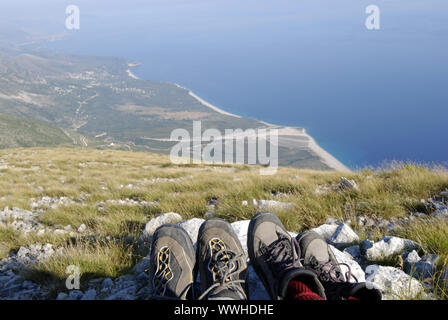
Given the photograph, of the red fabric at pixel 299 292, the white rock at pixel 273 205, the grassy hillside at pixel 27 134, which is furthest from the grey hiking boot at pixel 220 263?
the grassy hillside at pixel 27 134

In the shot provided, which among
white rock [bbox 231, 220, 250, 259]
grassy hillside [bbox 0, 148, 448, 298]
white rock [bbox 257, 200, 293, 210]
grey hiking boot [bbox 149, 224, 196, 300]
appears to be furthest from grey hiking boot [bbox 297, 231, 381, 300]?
white rock [bbox 257, 200, 293, 210]

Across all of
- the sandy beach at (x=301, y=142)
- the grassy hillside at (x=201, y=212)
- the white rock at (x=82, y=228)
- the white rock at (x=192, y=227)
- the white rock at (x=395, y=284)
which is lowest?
the sandy beach at (x=301, y=142)

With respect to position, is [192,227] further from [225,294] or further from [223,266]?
[225,294]

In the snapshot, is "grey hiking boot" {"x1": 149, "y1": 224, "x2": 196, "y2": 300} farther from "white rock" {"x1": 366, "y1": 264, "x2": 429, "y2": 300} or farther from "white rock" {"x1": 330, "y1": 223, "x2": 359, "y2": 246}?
"white rock" {"x1": 330, "y1": 223, "x2": 359, "y2": 246}

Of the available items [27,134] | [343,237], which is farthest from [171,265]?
[27,134]

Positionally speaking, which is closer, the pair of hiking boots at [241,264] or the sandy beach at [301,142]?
the pair of hiking boots at [241,264]

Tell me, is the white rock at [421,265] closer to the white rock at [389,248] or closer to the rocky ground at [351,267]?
the rocky ground at [351,267]
